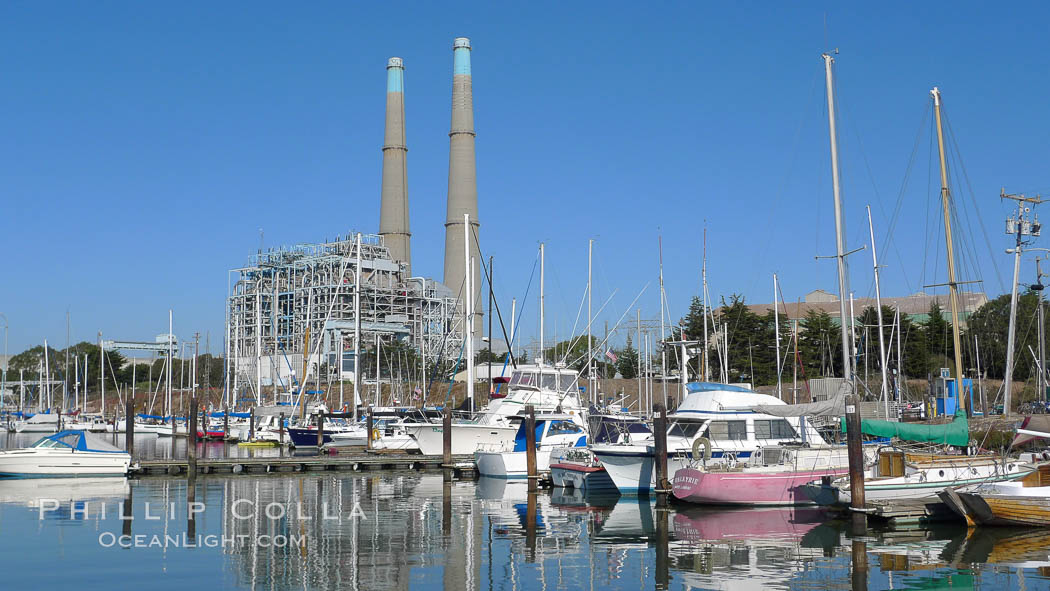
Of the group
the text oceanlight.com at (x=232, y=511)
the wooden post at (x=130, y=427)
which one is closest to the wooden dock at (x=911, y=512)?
the text oceanlight.com at (x=232, y=511)

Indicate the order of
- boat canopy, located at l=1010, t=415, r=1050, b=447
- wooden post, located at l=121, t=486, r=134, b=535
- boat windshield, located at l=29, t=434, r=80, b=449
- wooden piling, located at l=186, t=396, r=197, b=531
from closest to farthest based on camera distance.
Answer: wooden post, located at l=121, t=486, r=134, b=535 → boat canopy, located at l=1010, t=415, r=1050, b=447 → wooden piling, located at l=186, t=396, r=197, b=531 → boat windshield, located at l=29, t=434, r=80, b=449

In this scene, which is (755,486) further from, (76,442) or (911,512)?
(76,442)

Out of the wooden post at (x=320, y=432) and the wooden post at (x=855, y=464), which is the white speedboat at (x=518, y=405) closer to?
the wooden post at (x=320, y=432)

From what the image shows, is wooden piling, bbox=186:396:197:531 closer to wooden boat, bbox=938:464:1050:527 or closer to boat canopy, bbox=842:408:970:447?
wooden boat, bbox=938:464:1050:527

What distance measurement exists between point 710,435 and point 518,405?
1452 centimetres

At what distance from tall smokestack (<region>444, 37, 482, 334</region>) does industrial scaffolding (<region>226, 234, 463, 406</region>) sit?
110 inches

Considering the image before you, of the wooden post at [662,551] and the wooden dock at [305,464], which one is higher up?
the wooden dock at [305,464]

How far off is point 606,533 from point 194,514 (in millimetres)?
12008

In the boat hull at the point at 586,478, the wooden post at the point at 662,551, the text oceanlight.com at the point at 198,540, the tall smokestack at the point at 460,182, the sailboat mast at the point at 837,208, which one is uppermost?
the tall smokestack at the point at 460,182

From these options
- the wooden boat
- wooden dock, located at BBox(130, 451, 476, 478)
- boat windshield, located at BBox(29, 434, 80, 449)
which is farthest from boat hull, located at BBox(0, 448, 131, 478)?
the wooden boat

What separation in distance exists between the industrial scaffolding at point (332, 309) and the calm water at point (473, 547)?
63.2m

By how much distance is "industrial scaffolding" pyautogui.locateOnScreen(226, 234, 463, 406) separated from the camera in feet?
315

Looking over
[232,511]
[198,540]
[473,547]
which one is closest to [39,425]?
[232,511]

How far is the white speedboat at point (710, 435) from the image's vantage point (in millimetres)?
31156
